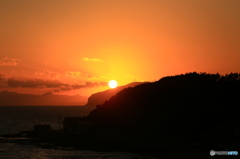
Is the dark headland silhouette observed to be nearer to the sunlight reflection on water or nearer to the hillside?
the hillside

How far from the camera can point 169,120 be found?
10019 centimetres

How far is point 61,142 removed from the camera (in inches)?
3681

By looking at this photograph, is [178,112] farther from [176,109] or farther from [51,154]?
[51,154]

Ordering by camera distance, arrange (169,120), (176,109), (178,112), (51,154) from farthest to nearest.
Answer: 1. (176,109)
2. (178,112)
3. (169,120)
4. (51,154)

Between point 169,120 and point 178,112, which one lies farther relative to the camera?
point 178,112

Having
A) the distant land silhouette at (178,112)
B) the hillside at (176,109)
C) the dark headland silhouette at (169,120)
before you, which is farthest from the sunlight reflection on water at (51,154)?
the hillside at (176,109)

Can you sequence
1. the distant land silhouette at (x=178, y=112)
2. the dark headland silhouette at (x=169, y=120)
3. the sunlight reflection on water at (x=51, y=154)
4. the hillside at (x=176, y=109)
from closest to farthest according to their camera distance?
1. the sunlight reflection on water at (x=51, y=154)
2. the dark headland silhouette at (x=169, y=120)
3. the distant land silhouette at (x=178, y=112)
4. the hillside at (x=176, y=109)

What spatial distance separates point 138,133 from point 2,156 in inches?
1661

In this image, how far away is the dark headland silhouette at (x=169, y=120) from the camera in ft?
262

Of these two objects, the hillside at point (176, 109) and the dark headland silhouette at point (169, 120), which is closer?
the dark headland silhouette at point (169, 120)

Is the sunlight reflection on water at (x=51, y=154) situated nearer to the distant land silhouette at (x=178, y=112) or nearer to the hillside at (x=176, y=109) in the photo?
the distant land silhouette at (x=178, y=112)

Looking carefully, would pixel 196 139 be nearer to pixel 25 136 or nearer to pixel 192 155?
pixel 192 155

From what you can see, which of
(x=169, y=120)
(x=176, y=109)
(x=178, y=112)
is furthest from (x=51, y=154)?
(x=176, y=109)

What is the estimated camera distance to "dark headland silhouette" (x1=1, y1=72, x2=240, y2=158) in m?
79.8
